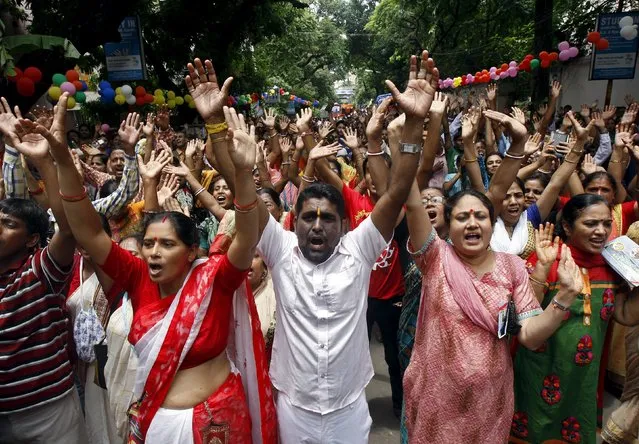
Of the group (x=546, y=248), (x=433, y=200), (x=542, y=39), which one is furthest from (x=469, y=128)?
(x=542, y=39)

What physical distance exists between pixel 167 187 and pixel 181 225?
1097mm

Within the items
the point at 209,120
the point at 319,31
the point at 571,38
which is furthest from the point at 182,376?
the point at 319,31

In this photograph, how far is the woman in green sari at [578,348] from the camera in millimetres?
2369

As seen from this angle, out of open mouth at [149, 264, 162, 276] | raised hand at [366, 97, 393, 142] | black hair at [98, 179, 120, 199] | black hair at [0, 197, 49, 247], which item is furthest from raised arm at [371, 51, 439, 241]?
black hair at [98, 179, 120, 199]

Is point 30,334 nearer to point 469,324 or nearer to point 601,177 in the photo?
point 469,324

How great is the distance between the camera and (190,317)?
190 cm

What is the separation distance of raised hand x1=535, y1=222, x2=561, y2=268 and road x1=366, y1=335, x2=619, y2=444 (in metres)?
1.67

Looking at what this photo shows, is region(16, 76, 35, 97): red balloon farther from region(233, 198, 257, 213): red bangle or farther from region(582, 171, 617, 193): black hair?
region(582, 171, 617, 193): black hair

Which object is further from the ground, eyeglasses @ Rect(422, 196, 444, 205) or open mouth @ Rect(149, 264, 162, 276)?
eyeglasses @ Rect(422, 196, 444, 205)

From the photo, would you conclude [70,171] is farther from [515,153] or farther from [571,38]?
[571,38]

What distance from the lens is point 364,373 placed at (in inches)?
85.3

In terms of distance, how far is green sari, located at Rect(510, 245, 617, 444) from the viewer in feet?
7.77

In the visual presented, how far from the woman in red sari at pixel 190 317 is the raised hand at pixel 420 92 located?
623 mm

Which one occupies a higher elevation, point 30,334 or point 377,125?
point 377,125
